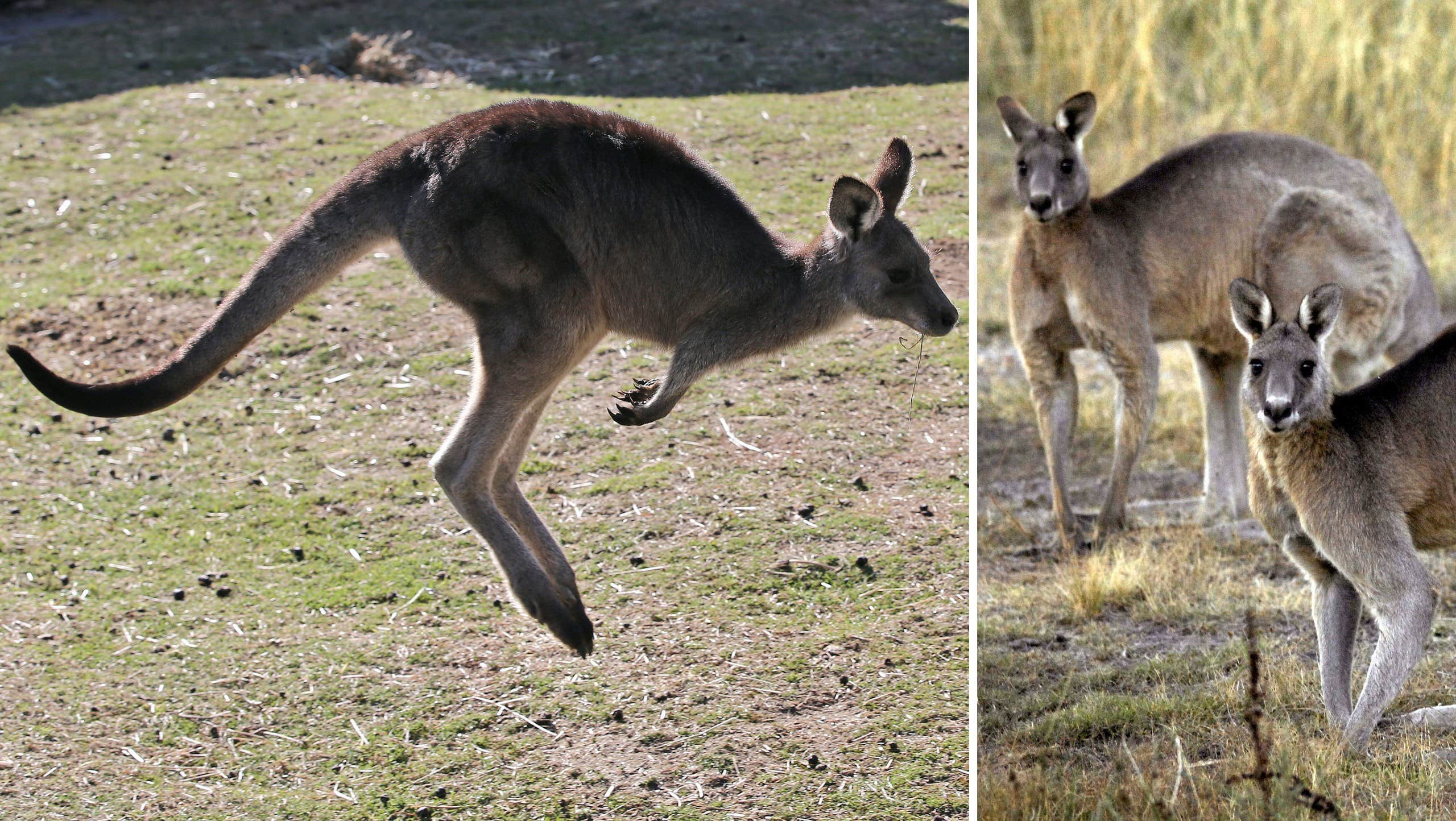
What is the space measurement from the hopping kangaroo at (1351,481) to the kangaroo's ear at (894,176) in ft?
3.04

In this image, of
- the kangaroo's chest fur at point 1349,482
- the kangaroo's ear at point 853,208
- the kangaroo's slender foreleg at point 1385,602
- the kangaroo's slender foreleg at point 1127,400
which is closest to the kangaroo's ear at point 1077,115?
the kangaroo's slender foreleg at point 1127,400

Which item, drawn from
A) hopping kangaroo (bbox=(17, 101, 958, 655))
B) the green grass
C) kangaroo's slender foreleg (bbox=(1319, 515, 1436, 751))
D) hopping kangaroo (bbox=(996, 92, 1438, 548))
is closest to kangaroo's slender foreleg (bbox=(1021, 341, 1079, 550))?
hopping kangaroo (bbox=(996, 92, 1438, 548))

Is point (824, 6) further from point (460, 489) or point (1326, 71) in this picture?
point (460, 489)

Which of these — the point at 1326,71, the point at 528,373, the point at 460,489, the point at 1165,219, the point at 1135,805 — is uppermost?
the point at 1326,71

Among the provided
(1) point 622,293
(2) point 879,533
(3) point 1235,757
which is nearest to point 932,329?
(1) point 622,293

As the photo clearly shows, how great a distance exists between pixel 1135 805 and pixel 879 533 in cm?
221

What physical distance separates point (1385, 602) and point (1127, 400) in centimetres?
187

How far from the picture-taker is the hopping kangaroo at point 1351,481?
3473 mm

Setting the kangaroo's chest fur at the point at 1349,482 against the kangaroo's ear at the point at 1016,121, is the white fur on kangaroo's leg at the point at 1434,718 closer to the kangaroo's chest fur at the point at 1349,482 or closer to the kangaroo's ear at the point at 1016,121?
the kangaroo's chest fur at the point at 1349,482

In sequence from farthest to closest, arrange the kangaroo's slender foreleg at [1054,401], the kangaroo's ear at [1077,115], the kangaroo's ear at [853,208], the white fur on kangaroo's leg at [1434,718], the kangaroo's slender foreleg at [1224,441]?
the kangaroo's slender foreleg at [1224,441], the kangaroo's slender foreleg at [1054,401], the kangaroo's ear at [1077,115], the kangaroo's ear at [853,208], the white fur on kangaroo's leg at [1434,718]

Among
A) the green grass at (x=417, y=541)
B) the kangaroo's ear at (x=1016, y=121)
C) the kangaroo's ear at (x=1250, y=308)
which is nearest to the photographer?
the kangaroo's ear at (x=1250, y=308)

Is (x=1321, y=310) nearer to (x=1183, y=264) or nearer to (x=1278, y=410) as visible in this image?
(x=1278, y=410)

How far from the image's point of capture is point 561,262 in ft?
13.4

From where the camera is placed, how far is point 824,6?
11188 mm
